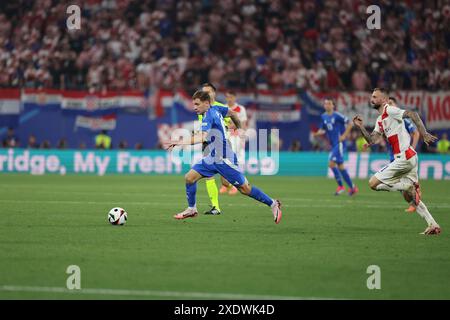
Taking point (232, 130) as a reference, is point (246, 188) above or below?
below

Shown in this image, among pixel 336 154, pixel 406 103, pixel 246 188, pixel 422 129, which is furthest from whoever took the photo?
pixel 406 103

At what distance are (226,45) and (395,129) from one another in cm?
2267

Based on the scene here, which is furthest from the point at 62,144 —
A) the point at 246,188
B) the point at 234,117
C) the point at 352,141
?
the point at 246,188

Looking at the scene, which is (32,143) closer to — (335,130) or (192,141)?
(335,130)

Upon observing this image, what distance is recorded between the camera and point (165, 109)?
109ft

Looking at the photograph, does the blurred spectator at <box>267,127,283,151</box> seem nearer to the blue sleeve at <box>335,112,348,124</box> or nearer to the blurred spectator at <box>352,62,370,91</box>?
the blurred spectator at <box>352,62,370,91</box>

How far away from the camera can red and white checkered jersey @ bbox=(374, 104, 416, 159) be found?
1398 cm

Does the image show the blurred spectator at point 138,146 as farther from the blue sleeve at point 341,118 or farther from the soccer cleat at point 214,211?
the soccer cleat at point 214,211

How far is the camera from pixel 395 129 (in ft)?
46.4

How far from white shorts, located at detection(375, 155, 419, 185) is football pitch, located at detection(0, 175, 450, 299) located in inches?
33.7

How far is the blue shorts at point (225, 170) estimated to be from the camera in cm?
1453

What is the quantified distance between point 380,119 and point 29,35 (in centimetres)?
2512
